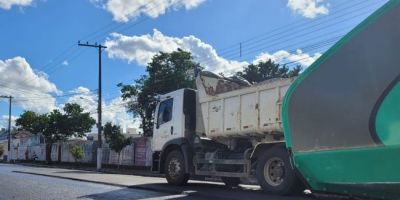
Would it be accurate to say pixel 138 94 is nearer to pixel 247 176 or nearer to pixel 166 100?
pixel 166 100

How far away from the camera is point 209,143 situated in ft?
48.5

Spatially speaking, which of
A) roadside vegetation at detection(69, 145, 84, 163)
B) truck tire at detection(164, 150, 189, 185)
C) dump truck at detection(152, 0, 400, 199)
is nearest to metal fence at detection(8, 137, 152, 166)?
roadside vegetation at detection(69, 145, 84, 163)

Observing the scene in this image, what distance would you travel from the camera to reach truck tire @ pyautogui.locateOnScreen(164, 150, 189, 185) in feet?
49.8

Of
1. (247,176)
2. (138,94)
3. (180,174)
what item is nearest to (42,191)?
(180,174)

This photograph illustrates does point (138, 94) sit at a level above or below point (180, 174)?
above

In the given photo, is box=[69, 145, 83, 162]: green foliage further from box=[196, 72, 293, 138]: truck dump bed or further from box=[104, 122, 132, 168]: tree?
box=[196, 72, 293, 138]: truck dump bed

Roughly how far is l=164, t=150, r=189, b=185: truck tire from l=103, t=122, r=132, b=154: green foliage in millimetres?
22368

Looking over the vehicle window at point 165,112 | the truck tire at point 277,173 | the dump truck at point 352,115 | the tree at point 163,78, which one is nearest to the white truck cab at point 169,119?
the vehicle window at point 165,112

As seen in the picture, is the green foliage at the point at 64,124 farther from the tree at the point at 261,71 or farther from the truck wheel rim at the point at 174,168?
the truck wheel rim at the point at 174,168

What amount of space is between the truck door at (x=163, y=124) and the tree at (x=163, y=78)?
2757 centimetres

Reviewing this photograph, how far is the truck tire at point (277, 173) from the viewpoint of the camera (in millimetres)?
11078

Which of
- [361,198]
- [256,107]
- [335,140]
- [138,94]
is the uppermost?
[138,94]

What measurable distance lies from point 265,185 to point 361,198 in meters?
7.33

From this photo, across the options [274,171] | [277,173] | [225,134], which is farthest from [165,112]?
[277,173]
